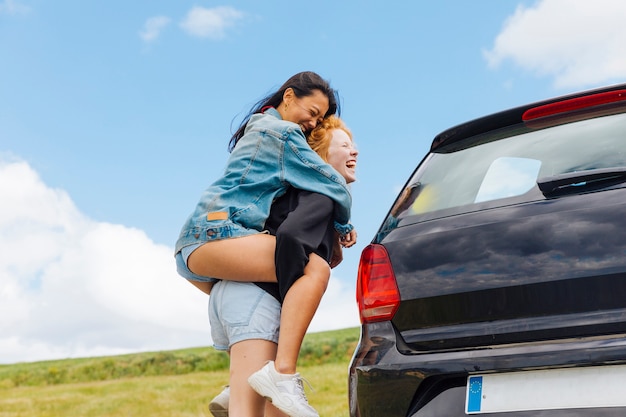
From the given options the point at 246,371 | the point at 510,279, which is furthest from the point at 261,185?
the point at 510,279

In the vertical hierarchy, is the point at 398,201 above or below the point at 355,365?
above

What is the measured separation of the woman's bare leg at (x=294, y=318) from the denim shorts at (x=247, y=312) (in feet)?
0.36

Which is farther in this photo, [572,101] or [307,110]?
[307,110]

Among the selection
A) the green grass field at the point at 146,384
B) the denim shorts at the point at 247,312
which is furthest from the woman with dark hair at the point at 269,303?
the green grass field at the point at 146,384

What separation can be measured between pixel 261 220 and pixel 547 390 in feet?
4.82

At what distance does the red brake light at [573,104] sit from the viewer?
280 cm

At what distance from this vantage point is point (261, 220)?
3.35 m

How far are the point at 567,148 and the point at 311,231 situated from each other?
111cm

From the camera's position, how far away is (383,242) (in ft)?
9.40

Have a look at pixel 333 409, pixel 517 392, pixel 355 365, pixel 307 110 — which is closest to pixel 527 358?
pixel 517 392

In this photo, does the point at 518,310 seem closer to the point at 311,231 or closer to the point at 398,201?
the point at 398,201

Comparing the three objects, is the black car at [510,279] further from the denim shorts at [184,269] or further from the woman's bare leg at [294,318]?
the denim shorts at [184,269]

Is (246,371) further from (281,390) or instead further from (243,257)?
(243,257)

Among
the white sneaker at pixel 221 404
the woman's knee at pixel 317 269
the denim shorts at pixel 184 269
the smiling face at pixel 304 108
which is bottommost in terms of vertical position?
the white sneaker at pixel 221 404
